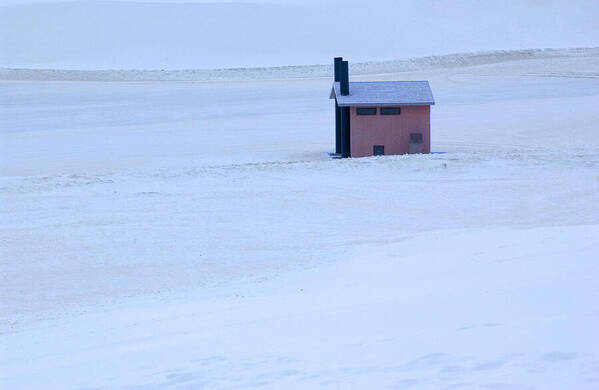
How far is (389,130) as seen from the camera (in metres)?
24.6

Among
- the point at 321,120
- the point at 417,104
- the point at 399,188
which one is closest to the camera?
the point at 399,188

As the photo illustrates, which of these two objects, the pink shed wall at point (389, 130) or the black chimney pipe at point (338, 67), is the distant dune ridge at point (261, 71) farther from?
the pink shed wall at point (389, 130)

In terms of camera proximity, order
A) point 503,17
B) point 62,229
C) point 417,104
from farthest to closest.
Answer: point 503,17 → point 417,104 → point 62,229

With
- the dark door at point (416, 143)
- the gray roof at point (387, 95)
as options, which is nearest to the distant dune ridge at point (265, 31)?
the gray roof at point (387, 95)

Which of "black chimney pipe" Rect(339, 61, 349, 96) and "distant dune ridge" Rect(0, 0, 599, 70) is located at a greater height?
"distant dune ridge" Rect(0, 0, 599, 70)

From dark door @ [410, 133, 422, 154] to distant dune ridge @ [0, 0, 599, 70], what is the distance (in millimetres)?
41469

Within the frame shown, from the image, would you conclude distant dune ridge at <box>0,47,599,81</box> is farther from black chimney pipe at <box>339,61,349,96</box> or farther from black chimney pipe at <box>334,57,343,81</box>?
black chimney pipe at <box>339,61,349,96</box>

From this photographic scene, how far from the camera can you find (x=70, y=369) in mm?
7672

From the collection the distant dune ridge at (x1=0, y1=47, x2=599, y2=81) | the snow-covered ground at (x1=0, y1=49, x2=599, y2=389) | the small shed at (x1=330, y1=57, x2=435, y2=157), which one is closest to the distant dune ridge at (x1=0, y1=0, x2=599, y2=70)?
the distant dune ridge at (x1=0, y1=47, x2=599, y2=81)

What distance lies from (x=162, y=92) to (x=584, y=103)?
20.2 m

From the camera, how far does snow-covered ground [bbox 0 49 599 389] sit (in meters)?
7.00

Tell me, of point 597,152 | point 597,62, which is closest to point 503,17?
point 597,62

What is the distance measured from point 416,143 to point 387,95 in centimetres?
141

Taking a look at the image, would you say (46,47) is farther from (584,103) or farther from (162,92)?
(584,103)
